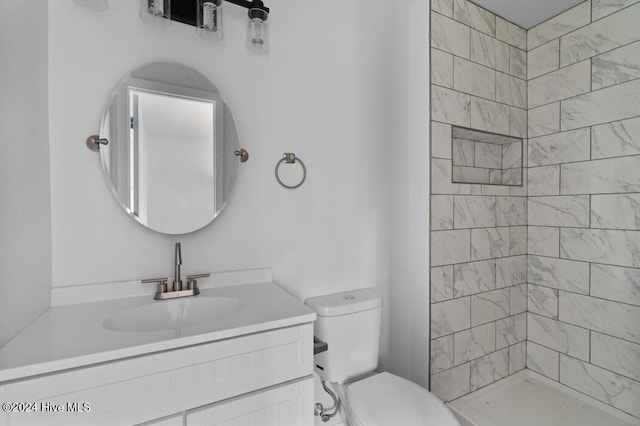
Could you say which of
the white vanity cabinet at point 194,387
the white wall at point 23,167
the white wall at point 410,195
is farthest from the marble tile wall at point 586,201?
the white wall at point 23,167

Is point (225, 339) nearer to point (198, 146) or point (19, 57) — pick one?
point (198, 146)

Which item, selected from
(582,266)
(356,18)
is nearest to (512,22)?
(356,18)

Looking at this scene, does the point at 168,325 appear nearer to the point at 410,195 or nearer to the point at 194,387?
the point at 194,387

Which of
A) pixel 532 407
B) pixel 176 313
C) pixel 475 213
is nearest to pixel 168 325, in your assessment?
pixel 176 313

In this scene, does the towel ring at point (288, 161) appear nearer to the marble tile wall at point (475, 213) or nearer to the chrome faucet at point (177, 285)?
the chrome faucet at point (177, 285)

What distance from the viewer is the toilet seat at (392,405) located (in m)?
1.12

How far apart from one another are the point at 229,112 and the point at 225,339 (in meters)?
0.92

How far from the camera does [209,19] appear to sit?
1.21 m

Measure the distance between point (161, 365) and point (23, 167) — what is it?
2.35 ft

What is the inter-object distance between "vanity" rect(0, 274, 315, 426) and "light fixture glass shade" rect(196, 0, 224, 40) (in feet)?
3.43

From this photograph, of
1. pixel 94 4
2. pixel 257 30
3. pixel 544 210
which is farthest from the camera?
pixel 544 210

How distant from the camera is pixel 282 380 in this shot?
0.96m

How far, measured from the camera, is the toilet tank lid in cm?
136

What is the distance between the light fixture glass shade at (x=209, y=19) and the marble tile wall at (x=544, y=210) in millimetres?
1111
